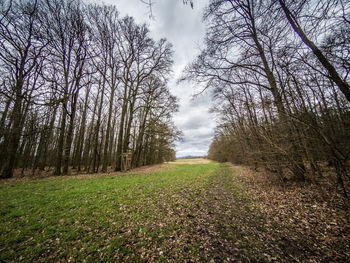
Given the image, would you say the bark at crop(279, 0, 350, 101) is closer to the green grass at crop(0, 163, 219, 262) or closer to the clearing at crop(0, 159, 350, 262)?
the clearing at crop(0, 159, 350, 262)

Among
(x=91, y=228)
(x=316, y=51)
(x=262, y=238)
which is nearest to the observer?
(x=262, y=238)

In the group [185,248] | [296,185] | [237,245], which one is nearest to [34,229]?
[185,248]

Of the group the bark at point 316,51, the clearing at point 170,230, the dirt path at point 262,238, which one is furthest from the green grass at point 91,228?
the bark at point 316,51

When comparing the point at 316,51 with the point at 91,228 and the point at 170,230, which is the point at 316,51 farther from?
the point at 91,228

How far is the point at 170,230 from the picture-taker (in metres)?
3.32

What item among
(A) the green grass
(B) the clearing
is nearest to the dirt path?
(B) the clearing

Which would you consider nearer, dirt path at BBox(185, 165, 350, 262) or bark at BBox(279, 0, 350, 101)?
dirt path at BBox(185, 165, 350, 262)

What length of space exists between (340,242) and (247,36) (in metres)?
9.59

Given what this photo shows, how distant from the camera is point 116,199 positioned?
17.0 ft

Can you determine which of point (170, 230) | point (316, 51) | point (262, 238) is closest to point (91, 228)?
point (170, 230)

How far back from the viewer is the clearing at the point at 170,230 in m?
2.48

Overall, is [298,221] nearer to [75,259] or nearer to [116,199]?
[75,259]

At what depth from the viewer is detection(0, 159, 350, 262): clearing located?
2.48 m

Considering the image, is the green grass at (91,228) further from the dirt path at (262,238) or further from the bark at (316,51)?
the bark at (316,51)
